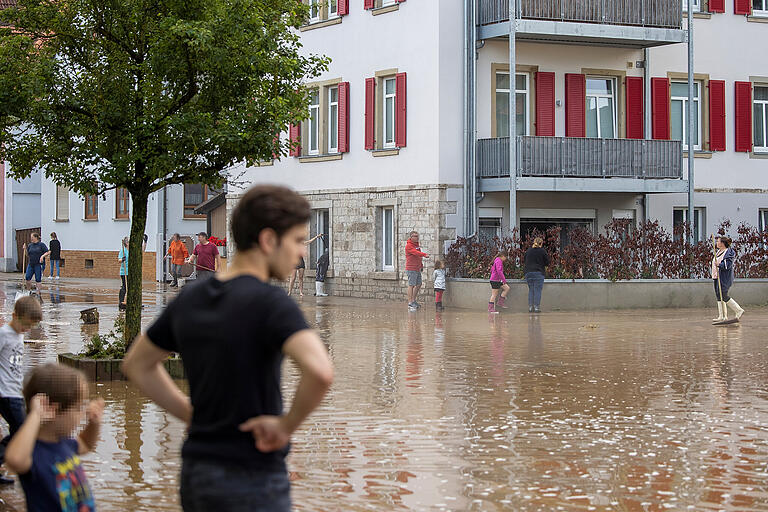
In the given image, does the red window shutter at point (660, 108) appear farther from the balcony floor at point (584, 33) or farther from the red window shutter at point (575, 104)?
the red window shutter at point (575, 104)

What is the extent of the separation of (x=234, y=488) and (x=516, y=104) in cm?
2760

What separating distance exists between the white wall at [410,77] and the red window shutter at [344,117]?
135 millimetres

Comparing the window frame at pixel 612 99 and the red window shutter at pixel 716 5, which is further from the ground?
the red window shutter at pixel 716 5

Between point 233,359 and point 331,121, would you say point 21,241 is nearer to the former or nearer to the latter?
point 331,121

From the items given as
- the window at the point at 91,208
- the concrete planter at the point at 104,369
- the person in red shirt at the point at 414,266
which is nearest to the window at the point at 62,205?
the window at the point at 91,208

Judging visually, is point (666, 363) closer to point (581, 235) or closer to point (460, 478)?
point (460, 478)

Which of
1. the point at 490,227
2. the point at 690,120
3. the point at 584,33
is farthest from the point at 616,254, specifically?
the point at 584,33

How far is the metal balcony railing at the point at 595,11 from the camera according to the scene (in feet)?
95.6

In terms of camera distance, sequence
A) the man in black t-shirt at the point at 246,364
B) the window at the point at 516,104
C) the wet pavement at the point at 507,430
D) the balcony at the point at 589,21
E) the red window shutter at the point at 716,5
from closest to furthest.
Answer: the man in black t-shirt at the point at 246,364 < the wet pavement at the point at 507,430 < the balcony at the point at 589,21 < the window at the point at 516,104 < the red window shutter at the point at 716,5

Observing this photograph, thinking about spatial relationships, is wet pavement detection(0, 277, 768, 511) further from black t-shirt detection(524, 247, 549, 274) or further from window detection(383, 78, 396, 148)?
window detection(383, 78, 396, 148)

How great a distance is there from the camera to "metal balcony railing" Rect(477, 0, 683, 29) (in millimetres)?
29141

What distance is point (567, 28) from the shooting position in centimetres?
2934

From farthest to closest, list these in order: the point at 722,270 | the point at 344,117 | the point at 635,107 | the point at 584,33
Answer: the point at 344,117 < the point at 635,107 < the point at 584,33 < the point at 722,270

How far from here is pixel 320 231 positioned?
34750 mm
